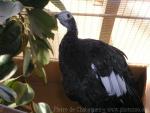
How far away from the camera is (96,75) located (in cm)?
99

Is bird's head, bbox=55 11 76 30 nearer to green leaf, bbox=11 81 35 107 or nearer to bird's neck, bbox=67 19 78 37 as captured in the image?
bird's neck, bbox=67 19 78 37

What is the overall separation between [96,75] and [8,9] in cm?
47

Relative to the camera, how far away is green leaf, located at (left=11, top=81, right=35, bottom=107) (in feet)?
2.30

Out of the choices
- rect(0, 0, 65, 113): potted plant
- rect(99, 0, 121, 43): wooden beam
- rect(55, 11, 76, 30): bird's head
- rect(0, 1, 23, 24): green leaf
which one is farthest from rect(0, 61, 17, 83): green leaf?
rect(99, 0, 121, 43): wooden beam

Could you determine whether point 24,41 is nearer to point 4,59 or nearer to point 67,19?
point 4,59

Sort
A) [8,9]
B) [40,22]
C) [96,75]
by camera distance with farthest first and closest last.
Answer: [96,75], [40,22], [8,9]

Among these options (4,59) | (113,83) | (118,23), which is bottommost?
(113,83)

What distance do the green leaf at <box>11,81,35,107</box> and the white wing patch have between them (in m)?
0.32

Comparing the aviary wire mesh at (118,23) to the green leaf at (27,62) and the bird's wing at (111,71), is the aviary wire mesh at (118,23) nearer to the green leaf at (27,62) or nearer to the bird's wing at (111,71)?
the bird's wing at (111,71)

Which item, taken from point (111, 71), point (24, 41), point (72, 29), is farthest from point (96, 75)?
point (24, 41)

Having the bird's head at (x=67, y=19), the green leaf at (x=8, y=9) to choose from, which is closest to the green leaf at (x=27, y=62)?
the green leaf at (x=8, y=9)

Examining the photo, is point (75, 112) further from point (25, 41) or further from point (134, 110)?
point (25, 41)

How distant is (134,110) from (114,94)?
0.09 m

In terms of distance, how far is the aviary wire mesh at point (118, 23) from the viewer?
1.02 m
